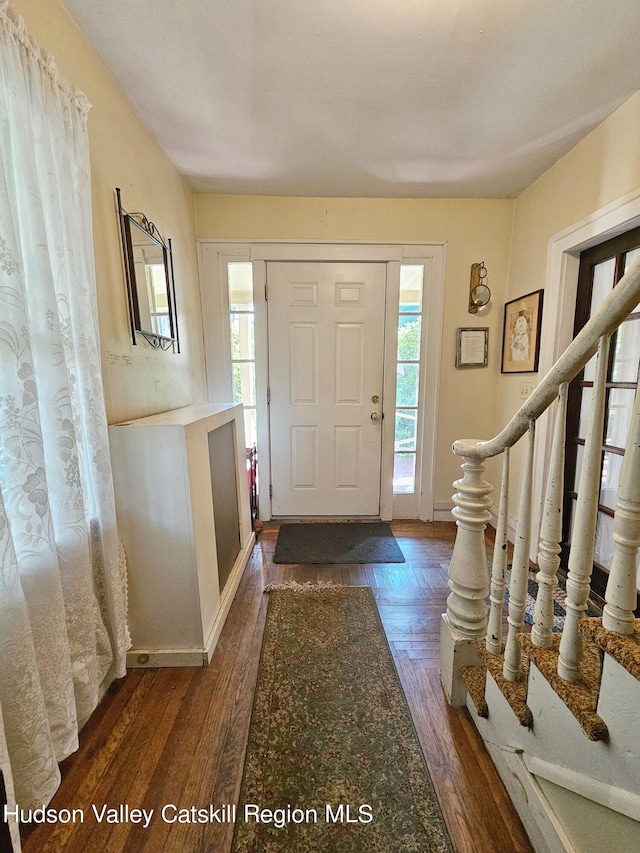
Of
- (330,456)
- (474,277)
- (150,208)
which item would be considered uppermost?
(150,208)

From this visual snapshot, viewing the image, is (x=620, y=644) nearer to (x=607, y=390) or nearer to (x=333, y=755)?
(x=333, y=755)

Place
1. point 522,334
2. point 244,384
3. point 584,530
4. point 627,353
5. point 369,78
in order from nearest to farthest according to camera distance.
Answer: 1. point 584,530
2. point 369,78
3. point 627,353
4. point 522,334
5. point 244,384

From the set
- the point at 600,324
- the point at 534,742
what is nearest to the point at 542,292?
the point at 600,324

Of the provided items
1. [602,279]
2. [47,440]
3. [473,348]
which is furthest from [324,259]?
[47,440]

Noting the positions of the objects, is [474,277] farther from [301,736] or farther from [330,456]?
[301,736]

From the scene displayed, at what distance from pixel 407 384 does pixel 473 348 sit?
0.55 m

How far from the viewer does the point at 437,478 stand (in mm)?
2738

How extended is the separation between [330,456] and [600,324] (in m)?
2.15

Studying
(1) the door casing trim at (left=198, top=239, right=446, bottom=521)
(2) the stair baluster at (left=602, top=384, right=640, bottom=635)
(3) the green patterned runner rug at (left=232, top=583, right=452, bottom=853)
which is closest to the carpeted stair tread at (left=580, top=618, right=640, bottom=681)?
(2) the stair baluster at (left=602, top=384, right=640, bottom=635)

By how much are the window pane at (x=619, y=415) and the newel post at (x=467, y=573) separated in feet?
3.50

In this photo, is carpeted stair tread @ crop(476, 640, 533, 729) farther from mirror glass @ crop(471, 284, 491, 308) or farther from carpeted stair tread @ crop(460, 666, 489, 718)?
mirror glass @ crop(471, 284, 491, 308)

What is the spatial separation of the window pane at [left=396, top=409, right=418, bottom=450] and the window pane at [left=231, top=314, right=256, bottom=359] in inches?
49.2

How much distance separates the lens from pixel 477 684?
1143 millimetres

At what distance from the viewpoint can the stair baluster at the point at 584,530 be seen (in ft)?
2.27
